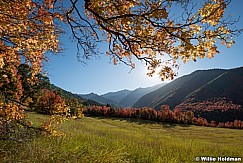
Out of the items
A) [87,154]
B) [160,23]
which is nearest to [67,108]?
[87,154]

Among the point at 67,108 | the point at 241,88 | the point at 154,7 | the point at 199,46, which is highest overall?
the point at 241,88

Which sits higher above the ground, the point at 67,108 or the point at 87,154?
the point at 67,108

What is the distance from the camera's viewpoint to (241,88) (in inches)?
7810

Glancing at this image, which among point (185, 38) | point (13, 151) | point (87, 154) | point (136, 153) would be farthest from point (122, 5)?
point (136, 153)

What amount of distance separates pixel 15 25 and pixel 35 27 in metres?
0.73

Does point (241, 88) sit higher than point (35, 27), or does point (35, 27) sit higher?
point (241, 88)

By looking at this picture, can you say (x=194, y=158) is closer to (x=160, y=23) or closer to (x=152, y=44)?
(x=152, y=44)

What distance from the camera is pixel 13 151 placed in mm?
5676

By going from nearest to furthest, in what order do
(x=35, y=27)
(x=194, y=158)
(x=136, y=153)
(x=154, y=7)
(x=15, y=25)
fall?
(x=154, y=7) < (x=15, y=25) < (x=35, y=27) < (x=136, y=153) < (x=194, y=158)

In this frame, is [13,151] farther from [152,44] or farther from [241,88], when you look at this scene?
[241,88]

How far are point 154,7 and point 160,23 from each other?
1.17ft

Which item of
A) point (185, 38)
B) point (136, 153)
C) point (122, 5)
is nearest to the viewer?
point (185, 38)

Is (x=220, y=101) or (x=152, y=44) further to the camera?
(x=220, y=101)

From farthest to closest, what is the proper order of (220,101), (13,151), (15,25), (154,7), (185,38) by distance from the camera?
(220,101) → (15,25) → (13,151) → (154,7) → (185,38)
